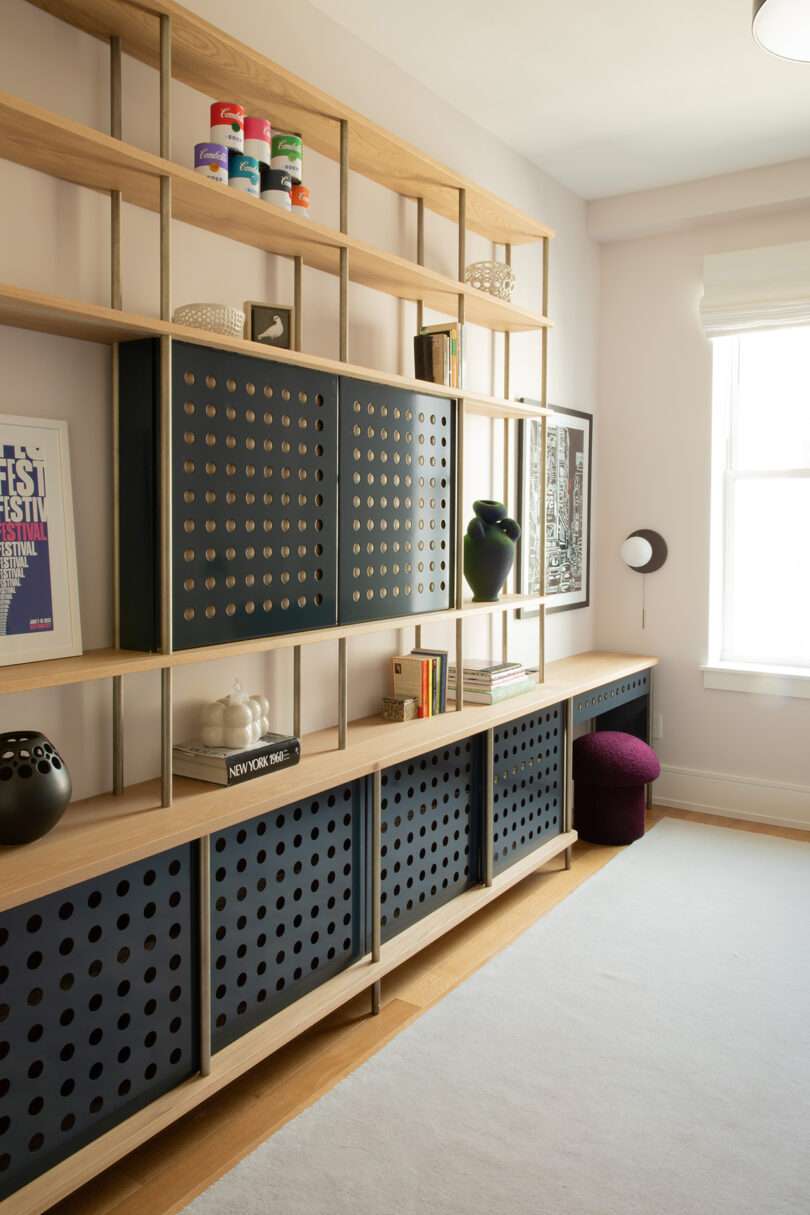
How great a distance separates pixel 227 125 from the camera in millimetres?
2068

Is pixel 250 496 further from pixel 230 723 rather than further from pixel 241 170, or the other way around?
pixel 241 170

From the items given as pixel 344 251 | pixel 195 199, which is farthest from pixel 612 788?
pixel 195 199

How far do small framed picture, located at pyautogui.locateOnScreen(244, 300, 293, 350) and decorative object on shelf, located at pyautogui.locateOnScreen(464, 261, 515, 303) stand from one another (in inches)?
42.4

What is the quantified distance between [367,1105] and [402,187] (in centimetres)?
252

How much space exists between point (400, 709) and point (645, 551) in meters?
1.92

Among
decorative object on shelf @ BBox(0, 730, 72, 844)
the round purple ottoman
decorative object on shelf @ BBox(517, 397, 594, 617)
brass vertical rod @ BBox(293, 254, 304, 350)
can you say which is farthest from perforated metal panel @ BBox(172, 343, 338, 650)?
the round purple ottoman

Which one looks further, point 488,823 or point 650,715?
point 650,715

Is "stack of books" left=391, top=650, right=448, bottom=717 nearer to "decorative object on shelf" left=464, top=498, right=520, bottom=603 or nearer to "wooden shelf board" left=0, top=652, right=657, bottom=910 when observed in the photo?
"wooden shelf board" left=0, top=652, right=657, bottom=910

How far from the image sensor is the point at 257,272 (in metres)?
2.45

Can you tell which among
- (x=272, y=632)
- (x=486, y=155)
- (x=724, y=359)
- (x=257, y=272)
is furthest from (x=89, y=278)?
(x=724, y=359)

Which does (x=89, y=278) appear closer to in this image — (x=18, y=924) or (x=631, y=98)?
(x=18, y=924)

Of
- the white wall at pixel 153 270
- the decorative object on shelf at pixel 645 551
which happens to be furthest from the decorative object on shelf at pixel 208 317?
the decorative object on shelf at pixel 645 551

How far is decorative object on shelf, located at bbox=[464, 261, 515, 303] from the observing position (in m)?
3.10

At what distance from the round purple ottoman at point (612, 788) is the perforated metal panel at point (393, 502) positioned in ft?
3.96
